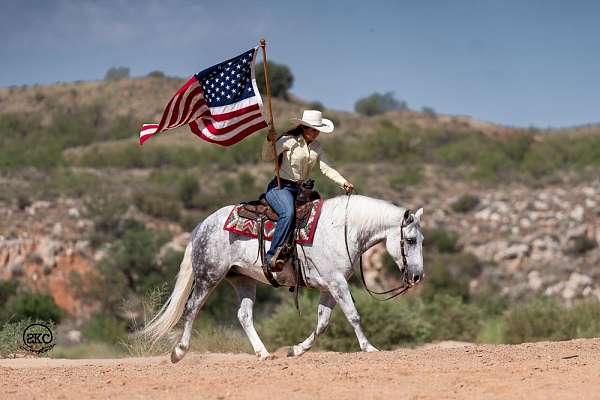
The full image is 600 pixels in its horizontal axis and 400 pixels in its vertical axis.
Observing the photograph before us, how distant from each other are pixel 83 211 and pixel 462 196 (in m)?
18.9

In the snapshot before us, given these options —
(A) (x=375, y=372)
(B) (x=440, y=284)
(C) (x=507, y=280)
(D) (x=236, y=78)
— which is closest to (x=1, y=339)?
(D) (x=236, y=78)

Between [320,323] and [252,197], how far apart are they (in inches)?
1200

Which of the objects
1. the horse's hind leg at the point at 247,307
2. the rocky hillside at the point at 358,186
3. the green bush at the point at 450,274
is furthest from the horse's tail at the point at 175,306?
the rocky hillside at the point at 358,186

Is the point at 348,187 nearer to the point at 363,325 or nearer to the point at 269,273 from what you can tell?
the point at 269,273

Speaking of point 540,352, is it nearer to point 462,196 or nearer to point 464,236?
point 464,236

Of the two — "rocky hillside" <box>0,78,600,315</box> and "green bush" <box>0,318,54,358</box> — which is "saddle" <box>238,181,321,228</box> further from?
"rocky hillside" <box>0,78,600,315</box>

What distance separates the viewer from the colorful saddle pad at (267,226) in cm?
1069

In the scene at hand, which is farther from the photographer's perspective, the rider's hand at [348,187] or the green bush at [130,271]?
the green bush at [130,271]

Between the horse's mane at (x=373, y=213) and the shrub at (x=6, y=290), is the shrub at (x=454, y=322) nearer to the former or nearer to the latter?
the horse's mane at (x=373, y=213)

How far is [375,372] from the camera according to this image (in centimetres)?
842

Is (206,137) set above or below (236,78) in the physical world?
below

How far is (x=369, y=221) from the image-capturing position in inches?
421

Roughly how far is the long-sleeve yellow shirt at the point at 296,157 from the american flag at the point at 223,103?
52cm

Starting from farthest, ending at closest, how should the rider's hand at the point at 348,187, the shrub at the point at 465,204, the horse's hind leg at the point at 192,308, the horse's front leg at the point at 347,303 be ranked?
the shrub at the point at 465,204 < the horse's hind leg at the point at 192,308 < the rider's hand at the point at 348,187 < the horse's front leg at the point at 347,303
